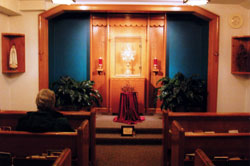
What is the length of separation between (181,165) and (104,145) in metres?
2.14

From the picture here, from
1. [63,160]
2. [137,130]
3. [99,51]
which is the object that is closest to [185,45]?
[99,51]

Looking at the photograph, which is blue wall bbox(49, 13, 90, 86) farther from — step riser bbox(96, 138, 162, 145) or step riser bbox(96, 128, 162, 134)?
step riser bbox(96, 138, 162, 145)

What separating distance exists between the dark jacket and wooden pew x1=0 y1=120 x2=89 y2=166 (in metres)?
0.05

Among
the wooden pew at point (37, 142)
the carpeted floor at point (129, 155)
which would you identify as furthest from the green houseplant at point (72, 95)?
the wooden pew at point (37, 142)

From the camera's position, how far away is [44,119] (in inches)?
81.0

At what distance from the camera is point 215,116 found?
2734mm

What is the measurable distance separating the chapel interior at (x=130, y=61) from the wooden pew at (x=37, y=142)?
89cm

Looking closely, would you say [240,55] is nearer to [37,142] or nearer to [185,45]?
[185,45]

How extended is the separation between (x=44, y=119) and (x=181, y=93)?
317 cm

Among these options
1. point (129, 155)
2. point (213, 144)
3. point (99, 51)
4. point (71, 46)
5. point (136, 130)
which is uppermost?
point (71, 46)


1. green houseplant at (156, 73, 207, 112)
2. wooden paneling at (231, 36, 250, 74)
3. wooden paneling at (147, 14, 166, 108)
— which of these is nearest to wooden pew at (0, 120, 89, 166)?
green houseplant at (156, 73, 207, 112)

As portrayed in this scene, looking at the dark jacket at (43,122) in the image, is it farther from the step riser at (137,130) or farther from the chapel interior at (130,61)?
the step riser at (137,130)

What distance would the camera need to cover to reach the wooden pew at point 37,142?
199 cm

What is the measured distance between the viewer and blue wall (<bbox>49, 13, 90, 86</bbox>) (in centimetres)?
545
